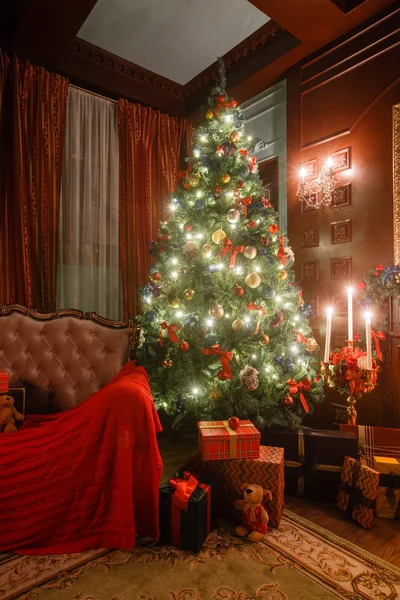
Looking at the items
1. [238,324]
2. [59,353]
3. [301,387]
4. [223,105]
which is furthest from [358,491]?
[223,105]

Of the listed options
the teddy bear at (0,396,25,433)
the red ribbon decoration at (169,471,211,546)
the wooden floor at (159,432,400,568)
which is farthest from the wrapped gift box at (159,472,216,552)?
the teddy bear at (0,396,25,433)

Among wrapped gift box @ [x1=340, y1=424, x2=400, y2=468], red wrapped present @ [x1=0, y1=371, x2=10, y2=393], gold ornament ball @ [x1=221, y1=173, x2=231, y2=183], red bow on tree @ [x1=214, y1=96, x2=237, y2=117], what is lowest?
wrapped gift box @ [x1=340, y1=424, x2=400, y2=468]

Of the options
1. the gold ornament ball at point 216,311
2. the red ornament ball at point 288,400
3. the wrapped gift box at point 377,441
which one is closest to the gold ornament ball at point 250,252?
the gold ornament ball at point 216,311

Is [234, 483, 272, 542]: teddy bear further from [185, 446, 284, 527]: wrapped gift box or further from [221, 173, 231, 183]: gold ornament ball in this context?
[221, 173, 231, 183]: gold ornament ball

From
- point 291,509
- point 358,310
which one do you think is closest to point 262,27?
point 358,310

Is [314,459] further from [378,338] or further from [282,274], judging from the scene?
[282,274]

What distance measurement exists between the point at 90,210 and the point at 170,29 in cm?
170

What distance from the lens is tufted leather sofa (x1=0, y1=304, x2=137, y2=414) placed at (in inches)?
94.3

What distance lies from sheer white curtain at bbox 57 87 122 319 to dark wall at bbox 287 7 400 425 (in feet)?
5.72

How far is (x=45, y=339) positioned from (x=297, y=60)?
322 centimetres

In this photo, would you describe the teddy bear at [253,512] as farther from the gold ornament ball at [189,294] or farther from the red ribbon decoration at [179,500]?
the gold ornament ball at [189,294]

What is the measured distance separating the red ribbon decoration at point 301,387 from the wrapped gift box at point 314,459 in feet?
0.92

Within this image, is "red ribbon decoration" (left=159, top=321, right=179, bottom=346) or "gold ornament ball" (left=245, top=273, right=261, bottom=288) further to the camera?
"red ribbon decoration" (left=159, top=321, right=179, bottom=346)

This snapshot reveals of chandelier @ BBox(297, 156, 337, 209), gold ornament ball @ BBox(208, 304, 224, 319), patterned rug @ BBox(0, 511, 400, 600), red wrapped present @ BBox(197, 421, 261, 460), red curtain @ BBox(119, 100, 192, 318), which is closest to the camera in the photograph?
patterned rug @ BBox(0, 511, 400, 600)
